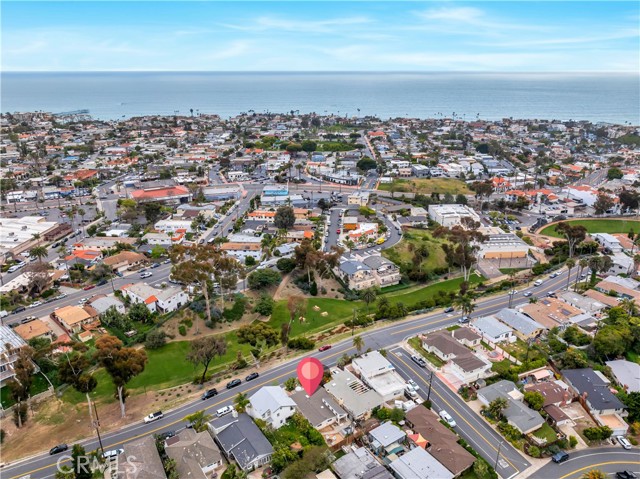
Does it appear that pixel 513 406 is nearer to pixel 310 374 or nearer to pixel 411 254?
→ pixel 310 374

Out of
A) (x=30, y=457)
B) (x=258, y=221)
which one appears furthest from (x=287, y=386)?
(x=258, y=221)

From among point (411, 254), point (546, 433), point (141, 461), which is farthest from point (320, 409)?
point (411, 254)

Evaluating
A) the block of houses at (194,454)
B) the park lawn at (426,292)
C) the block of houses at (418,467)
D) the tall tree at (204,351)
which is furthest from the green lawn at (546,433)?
the tall tree at (204,351)

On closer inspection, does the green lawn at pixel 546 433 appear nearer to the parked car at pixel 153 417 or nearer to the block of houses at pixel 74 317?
the parked car at pixel 153 417

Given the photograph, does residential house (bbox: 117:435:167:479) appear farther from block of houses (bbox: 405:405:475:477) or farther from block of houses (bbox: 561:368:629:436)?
block of houses (bbox: 561:368:629:436)

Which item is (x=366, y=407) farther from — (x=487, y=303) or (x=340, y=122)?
(x=340, y=122)

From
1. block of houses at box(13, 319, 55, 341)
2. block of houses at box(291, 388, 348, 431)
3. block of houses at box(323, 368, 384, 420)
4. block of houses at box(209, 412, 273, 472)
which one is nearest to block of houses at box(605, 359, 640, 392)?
block of houses at box(323, 368, 384, 420)

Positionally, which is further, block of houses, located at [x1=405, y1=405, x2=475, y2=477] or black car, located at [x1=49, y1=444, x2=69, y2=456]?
black car, located at [x1=49, y1=444, x2=69, y2=456]
